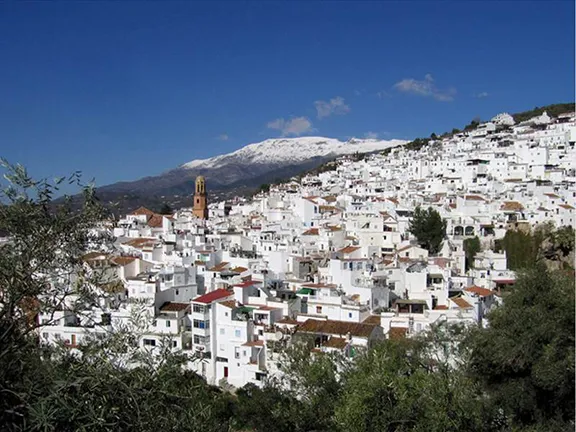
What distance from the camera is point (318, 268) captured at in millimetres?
34875

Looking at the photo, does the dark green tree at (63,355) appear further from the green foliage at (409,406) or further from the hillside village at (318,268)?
the green foliage at (409,406)

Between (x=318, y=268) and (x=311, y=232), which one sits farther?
(x=311, y=232)

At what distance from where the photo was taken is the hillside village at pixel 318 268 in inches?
951

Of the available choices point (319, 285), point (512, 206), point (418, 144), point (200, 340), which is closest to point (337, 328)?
point (319, 285)

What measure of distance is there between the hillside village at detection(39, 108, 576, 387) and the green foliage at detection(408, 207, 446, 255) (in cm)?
124

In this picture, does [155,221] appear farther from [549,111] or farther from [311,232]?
[549,111]

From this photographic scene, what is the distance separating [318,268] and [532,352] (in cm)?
2214

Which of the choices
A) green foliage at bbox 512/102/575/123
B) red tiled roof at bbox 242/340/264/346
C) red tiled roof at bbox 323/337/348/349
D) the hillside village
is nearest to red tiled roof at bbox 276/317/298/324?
the hillside village

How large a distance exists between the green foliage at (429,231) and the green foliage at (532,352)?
27093 millimetres

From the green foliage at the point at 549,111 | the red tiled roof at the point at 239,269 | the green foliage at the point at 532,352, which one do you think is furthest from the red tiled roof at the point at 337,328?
the green foliage at the point at 549,111

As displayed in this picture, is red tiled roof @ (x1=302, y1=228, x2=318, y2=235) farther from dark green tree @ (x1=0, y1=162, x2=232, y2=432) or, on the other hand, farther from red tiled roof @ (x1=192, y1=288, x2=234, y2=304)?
dark green tree @ (x1=0, y1=162, x2=232, y2=432)

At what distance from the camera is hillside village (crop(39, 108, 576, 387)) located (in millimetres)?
24156

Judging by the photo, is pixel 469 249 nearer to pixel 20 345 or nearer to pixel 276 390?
pixel 276 390

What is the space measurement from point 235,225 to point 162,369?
153ft
